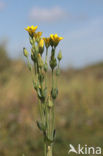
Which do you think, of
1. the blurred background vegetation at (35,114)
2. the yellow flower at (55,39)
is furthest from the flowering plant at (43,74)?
the blurred background vegetation at (35,114)

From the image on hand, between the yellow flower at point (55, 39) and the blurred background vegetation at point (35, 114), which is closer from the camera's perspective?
the yellow flower at point (55, 39)

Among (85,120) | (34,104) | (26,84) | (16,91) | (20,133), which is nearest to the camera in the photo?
(20,133)

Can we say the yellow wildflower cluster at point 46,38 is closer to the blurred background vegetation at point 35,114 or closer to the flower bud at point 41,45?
the flower bud at point 41,45

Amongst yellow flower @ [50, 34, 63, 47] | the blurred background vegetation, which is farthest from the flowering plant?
the blurred background vegetation

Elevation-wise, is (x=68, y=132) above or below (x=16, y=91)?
below

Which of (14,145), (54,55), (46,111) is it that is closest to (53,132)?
(46,111)

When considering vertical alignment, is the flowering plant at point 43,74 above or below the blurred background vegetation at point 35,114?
above

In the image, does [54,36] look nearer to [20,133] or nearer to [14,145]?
[14,145]

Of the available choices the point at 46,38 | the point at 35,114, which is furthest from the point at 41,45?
the point at 35,114

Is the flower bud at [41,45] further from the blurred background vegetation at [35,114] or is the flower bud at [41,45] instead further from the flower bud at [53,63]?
the blurred background vegetation at [35,114]
